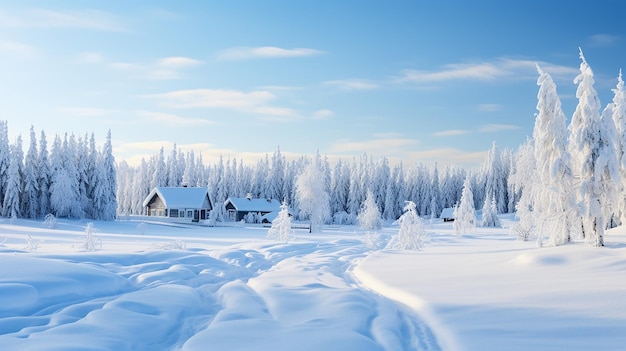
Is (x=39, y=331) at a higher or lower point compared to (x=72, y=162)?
lower

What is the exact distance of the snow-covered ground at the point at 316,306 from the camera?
9.36 m

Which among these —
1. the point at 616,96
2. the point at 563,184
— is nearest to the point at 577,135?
the point at 563,184

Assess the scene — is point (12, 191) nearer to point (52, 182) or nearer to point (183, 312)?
point (52, 182)

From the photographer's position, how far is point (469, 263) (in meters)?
21.9

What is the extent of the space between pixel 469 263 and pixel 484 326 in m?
12.0

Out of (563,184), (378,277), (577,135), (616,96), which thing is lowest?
(378,277)

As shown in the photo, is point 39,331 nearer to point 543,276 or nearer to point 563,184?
point 543,276

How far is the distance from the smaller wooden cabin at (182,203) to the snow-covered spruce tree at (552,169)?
5996 centimetres

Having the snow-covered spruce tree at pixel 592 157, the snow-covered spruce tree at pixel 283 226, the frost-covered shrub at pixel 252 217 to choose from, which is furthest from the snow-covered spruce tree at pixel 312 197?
the snow-covered spruce tree at pixel 592 157

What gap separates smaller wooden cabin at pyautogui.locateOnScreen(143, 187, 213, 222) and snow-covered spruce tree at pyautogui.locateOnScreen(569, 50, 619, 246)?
62620mm

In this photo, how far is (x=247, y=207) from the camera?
92.3 m

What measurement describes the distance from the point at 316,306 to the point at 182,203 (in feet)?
224

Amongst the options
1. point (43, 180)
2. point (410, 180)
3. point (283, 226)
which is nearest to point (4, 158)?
point (43, 180)

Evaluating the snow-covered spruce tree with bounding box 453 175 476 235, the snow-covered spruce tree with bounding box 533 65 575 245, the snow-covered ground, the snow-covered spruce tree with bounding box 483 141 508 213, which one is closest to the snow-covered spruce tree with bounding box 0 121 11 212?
the snow-covered ground
